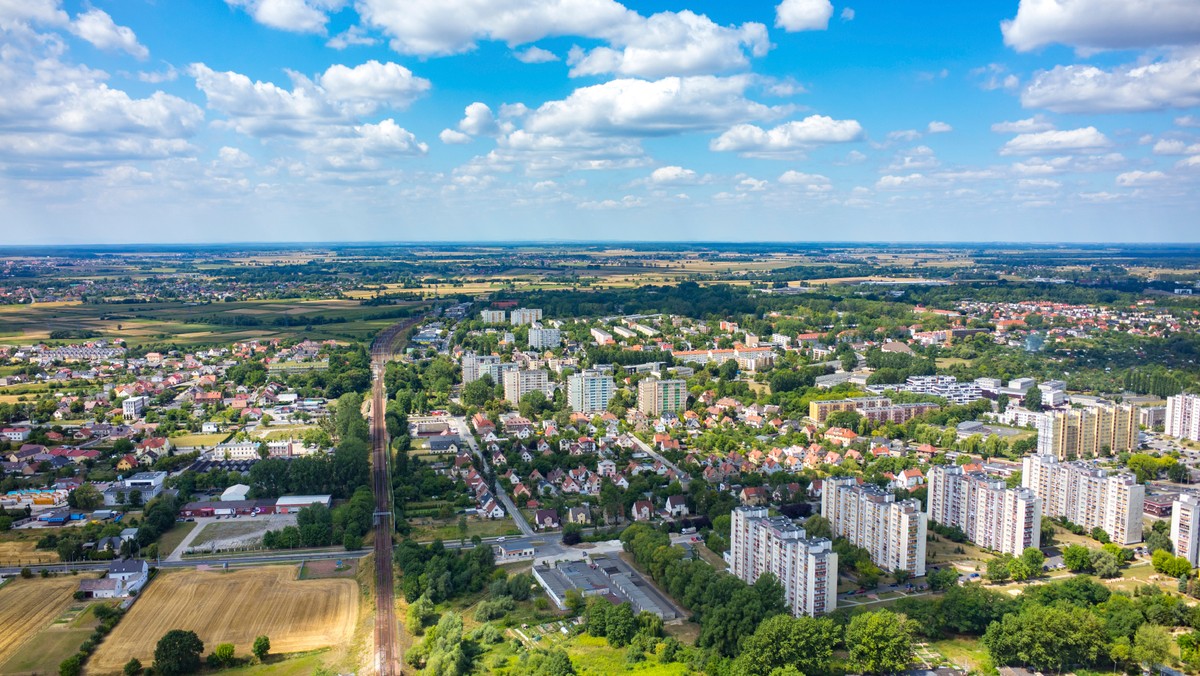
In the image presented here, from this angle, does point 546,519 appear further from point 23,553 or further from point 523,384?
point 523,384

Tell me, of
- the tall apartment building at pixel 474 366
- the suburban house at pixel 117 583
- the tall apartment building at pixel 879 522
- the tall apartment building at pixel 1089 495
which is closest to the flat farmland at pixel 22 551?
the suburban house at pixel 117 583

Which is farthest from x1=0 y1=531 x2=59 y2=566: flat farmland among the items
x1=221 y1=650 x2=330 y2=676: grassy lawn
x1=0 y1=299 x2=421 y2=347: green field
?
x1=0 y1=299 x2=421 y2=347: green field

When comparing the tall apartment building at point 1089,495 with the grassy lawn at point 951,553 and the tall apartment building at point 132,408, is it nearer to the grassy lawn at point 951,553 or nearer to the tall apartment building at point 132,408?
the grassy lawn at point 951,553

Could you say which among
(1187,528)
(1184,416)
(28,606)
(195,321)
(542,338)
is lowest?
(28,606)

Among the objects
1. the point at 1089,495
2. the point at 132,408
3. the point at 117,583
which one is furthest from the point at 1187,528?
the point at 132,408

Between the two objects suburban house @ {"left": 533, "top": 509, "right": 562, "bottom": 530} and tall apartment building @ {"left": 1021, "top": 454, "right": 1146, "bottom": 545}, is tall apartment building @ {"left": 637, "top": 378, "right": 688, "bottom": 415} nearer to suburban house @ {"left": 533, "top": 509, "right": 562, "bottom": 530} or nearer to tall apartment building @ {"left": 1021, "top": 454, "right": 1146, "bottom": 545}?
suburban house @ {"left": 533, "top": 509, "right": 562, "bottom": 530}

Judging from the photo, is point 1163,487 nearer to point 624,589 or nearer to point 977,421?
point 977,421

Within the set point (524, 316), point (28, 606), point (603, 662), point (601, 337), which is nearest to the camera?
point (603, 662)
